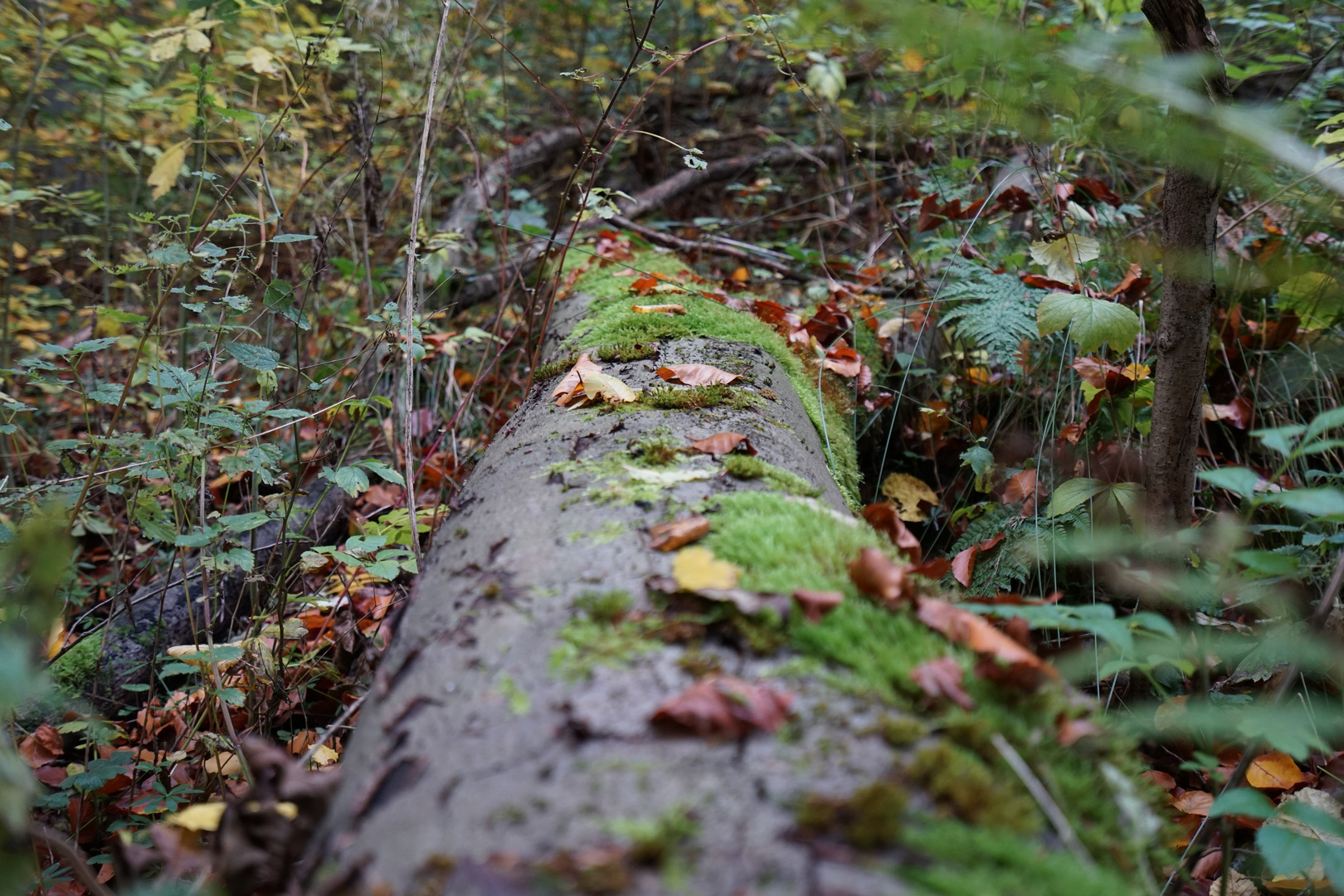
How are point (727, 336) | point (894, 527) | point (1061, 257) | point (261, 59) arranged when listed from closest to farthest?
1. point (894, 527)
2. point (727, 336)
3. point (1061, 257)
4. point (261, 59)

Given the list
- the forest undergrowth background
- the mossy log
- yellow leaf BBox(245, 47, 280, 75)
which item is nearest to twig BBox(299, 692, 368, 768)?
the forest undergrowth background

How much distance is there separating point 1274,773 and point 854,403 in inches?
60.3

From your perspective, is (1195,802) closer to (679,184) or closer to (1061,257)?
(1061,257)

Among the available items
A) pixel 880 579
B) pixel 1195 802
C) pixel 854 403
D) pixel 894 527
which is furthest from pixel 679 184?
pixel 880 579

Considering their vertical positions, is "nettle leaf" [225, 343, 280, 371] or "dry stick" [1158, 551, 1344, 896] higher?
"dry stick" [1158, 551, 1344, 896]

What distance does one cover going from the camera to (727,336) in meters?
2.27

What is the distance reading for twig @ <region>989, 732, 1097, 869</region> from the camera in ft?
2.52

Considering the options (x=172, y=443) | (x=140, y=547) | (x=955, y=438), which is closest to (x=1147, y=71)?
(x=955, y=438)

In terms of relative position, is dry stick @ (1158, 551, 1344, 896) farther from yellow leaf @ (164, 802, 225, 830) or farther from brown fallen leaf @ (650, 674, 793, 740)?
yellow leaf @ (164, 802, 225, 830)

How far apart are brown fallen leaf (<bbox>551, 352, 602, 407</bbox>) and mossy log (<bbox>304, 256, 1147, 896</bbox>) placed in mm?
614

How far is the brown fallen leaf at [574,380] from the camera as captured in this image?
1.88m

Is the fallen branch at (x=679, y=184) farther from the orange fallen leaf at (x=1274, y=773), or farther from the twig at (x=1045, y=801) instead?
the twig at (x=1045, y=801)

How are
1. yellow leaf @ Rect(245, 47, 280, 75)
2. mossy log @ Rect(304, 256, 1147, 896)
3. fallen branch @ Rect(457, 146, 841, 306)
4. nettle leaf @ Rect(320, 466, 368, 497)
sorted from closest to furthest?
1. mossy log @ Rect(304, 256, 1147, 896)
2. nettle leaf @ Rect(320, 466, 368, 497)
3. yellow leaf @ Rect(245, 47, 280, 75)
4. fallen branch @ Rect(457, 146, 841, 306)

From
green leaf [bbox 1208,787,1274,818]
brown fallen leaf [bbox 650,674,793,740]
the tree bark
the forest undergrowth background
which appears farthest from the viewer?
the tree bark
